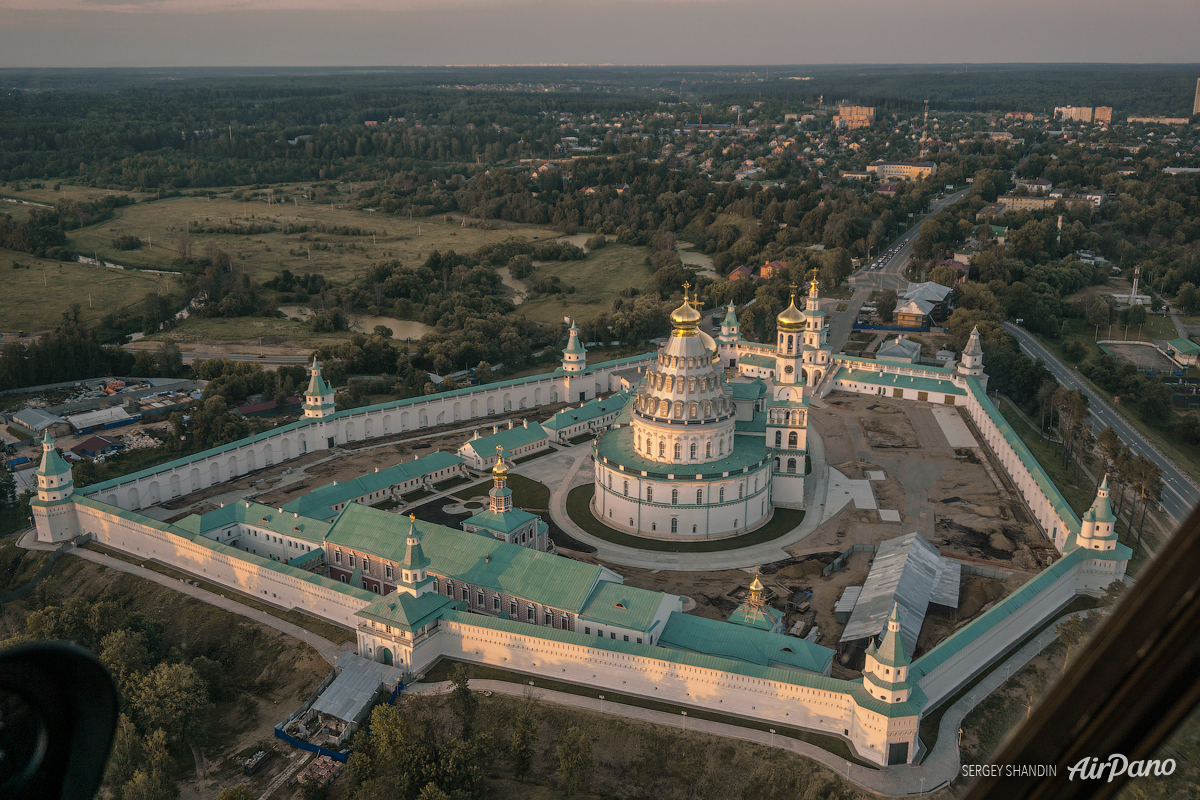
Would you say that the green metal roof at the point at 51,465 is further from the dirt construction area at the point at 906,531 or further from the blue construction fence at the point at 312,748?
the dirt construction area at the point at 906,531

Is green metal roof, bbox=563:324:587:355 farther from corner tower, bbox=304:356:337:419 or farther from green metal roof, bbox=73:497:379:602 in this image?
green metal roof, bbox=73:497:379:602

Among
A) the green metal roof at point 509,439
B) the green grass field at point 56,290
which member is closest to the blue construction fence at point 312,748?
the green metal roof at point 509,439

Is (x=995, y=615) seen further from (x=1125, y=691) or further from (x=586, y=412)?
(x=1125, y=691)

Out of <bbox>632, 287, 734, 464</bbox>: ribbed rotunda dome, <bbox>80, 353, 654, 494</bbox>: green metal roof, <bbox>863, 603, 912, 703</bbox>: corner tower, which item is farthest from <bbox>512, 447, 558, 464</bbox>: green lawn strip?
<bbox>863, 603, 912, 703</bbox>: corner tower

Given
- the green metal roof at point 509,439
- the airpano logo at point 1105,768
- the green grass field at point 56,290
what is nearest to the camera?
the airpano logo at point 1105,768

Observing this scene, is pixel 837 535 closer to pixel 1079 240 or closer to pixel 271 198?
pixel 1079 240

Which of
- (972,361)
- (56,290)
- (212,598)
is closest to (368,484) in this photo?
(212,598)
